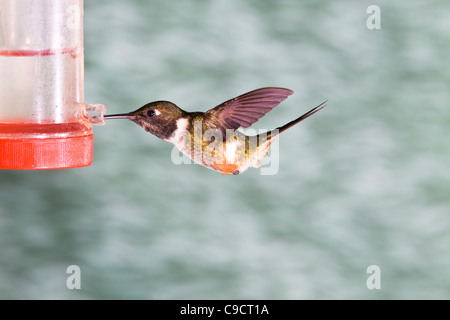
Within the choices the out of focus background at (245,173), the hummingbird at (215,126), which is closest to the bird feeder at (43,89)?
the hummingbird at (215,126)

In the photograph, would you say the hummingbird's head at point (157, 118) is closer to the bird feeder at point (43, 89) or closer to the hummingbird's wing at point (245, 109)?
the hummingbird's wing at point (245, 109)

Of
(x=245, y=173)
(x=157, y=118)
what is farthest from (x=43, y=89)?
(x=245, y=173)

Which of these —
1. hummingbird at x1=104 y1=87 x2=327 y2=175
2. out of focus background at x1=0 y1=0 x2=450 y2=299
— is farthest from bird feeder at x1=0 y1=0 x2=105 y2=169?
out of focus background at x1=0 y1=0 x2=450 y2=299

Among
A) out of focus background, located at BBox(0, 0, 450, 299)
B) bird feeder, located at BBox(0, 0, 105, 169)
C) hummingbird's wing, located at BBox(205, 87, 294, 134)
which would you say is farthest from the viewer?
out of focus background, located at BBox(0, 0, 450, 299)

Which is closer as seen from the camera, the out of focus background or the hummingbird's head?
the hummingbird's head

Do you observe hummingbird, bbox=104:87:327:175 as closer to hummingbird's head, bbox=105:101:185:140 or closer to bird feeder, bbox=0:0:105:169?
hummingbird's head, bbox=105:101:185:140

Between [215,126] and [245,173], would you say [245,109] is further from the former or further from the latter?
[245,173]
